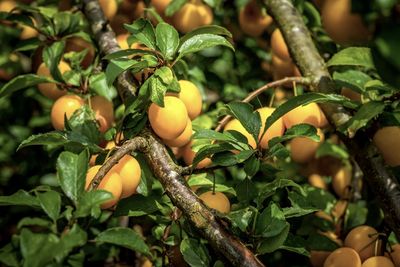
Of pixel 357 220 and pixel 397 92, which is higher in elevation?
pixel 397 92

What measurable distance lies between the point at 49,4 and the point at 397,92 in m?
1.27

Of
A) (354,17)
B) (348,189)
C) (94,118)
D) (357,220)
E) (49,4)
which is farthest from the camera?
(49,4)

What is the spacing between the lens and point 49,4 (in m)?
1.92

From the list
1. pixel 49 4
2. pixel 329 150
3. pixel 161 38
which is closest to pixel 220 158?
pixel 161 38

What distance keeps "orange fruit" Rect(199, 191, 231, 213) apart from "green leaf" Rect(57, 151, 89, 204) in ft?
1.01

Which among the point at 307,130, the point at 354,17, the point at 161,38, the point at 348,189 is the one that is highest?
the point at 354,17

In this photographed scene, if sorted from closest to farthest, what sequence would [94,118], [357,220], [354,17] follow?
[354,17] < [94,118] < [357,220]

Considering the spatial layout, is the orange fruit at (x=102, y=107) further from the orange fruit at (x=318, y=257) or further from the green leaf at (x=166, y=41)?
the orange fruit at (x=318, y=257)

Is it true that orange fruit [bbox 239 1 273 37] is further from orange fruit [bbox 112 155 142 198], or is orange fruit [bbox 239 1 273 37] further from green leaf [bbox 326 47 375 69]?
orange fruit [bbox 112 155 142 198]

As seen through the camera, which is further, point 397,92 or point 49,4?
point 49,4

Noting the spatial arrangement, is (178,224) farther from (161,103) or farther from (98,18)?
(98,18)

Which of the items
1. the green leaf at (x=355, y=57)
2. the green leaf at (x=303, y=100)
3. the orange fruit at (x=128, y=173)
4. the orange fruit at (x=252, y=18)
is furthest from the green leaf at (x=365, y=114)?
the orange fruit at (x=252, y=18)

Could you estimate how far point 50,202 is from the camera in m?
0.95

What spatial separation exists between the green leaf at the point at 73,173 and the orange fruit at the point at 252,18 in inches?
41.8
